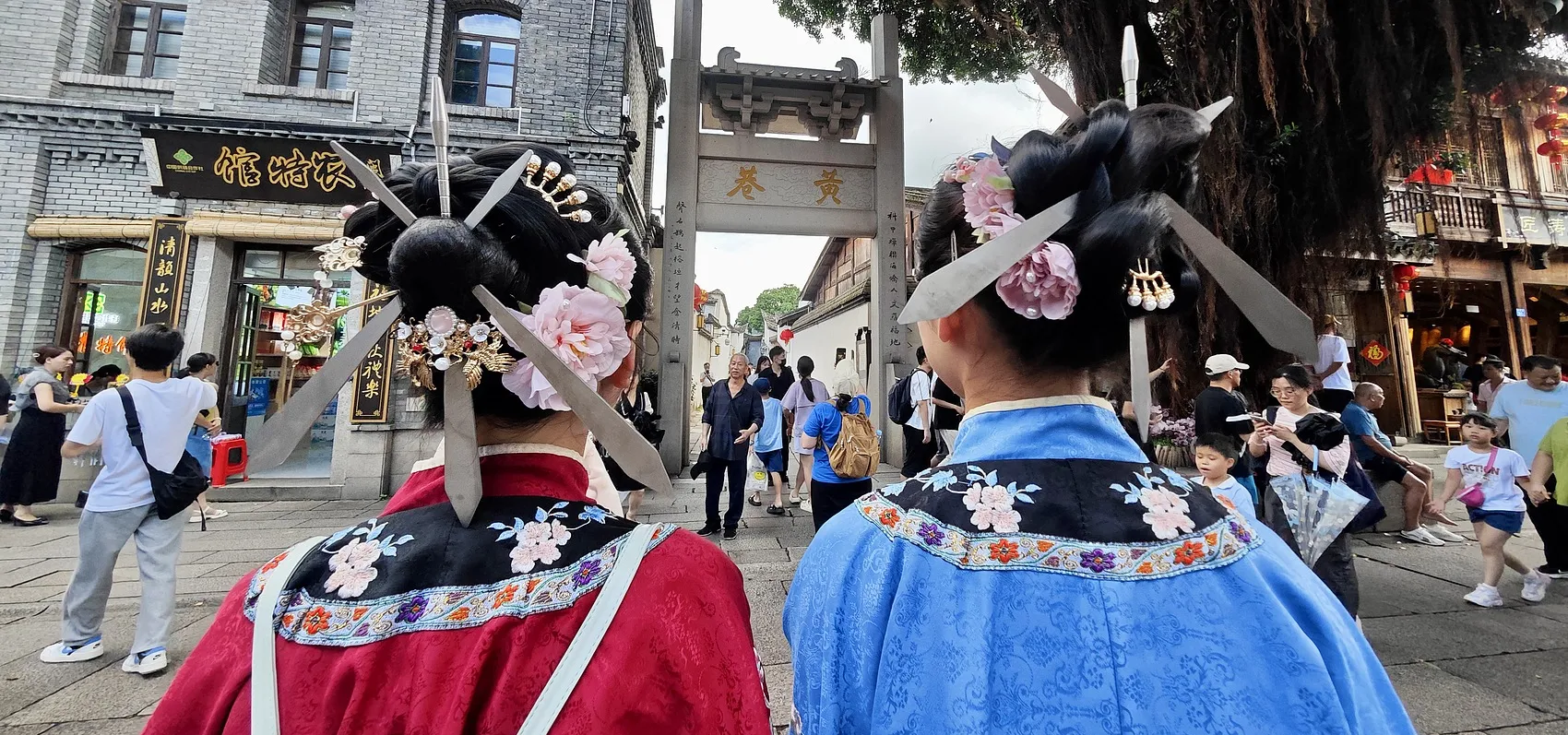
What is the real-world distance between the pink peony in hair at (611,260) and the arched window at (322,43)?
10338mm

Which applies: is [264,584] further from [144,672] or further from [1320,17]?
[1320,17]

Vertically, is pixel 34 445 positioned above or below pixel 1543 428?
below

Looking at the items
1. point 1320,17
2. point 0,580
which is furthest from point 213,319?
point 1320,17

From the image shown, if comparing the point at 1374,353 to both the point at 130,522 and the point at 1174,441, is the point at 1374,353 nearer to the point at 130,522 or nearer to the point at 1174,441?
the point at 1174,441

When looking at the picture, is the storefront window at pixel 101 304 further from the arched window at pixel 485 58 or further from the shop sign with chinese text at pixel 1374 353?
the shop sign with chinese text at pixel 1374 353

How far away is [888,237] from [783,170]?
2.07 meters

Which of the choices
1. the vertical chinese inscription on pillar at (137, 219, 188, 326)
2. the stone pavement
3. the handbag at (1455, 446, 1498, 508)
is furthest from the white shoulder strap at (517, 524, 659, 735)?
the vertical chinese inscription on pillar at (137, 219, 188, 326)

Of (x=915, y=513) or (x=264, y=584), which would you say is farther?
(x=915, y=513)

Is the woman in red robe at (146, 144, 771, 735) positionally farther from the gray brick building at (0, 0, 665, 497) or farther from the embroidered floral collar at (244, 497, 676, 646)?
the gray brick building at (0, 0, 665, 497)

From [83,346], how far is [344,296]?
3354mm

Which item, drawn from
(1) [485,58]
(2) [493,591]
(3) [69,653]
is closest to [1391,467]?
(2) [493,591]

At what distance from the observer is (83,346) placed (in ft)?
24.7

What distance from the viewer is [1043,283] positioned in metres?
0.97

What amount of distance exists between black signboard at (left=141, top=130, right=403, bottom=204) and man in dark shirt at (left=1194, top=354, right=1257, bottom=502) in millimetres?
9618
